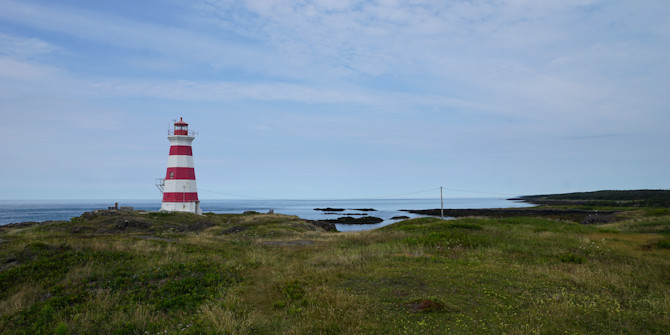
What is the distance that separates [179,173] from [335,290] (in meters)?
39.3

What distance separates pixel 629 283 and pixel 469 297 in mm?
5891

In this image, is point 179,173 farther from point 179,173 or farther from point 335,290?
point 335,290

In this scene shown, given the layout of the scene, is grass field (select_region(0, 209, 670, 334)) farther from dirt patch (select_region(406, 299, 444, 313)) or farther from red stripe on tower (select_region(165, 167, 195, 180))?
red stripe on tower (select_region(165, 167, 195, 180))

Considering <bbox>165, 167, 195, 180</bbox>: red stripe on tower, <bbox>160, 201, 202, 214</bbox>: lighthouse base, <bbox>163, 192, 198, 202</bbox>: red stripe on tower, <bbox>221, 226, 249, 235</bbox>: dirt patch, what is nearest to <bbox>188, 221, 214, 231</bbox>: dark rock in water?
<bbox>221, 226, 249, 235</bbox>: dirt patch

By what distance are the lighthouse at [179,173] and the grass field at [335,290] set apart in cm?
2795

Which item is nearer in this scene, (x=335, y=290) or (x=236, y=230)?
(x=335, y=290)

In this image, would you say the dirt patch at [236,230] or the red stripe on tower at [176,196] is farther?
the red stripe on tower at [176,196]

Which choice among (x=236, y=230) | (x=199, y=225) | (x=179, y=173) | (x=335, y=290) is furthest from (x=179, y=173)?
(x=335, y=290)

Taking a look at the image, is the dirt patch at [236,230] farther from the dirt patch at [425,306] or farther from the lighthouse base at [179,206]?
the dirt patch at [425,306]

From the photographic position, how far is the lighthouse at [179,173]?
4644 cm

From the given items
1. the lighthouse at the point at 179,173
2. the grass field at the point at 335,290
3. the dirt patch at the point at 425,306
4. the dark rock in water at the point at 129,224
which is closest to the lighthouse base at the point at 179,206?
the lighthouse at the point at 179,173

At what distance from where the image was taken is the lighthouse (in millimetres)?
46438

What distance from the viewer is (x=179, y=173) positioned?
4634cm

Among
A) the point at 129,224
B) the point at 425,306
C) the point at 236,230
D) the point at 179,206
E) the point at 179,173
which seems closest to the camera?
the point at 425,306
